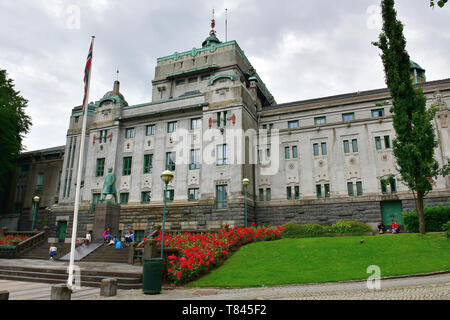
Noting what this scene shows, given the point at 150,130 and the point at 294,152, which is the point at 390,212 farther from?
the point at 150,130

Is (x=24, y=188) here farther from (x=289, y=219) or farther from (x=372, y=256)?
(x=372, y=256)

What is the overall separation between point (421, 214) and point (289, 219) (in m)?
14.4

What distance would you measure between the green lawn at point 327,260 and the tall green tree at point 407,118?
361cm

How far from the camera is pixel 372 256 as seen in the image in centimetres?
1650

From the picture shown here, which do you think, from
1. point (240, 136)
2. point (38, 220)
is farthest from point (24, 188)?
point (240, 136)

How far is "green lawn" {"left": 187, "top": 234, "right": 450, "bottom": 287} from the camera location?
1405 cm

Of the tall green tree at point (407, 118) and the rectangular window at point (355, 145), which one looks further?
the rectangular window at point (355, 145)

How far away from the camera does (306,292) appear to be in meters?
11.4

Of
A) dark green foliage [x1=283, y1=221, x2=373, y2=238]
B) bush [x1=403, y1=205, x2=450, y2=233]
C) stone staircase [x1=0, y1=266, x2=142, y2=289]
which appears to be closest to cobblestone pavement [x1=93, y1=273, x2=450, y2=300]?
stone staircase [x1=0, y1=266, x2=142, y2=289]

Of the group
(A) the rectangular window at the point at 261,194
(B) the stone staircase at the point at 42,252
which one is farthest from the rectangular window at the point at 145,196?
(A) the rectangular window at the point at 261,194

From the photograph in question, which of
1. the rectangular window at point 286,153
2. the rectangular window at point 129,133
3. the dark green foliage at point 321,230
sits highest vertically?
the rectangular window at point 129,133

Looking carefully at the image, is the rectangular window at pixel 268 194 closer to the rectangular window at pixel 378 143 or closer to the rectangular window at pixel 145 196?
the rectangular window at pixel 378 143

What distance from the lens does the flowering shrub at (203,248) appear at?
15188 mm

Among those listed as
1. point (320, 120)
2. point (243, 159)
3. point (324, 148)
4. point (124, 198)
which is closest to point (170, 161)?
point (124, 198)
